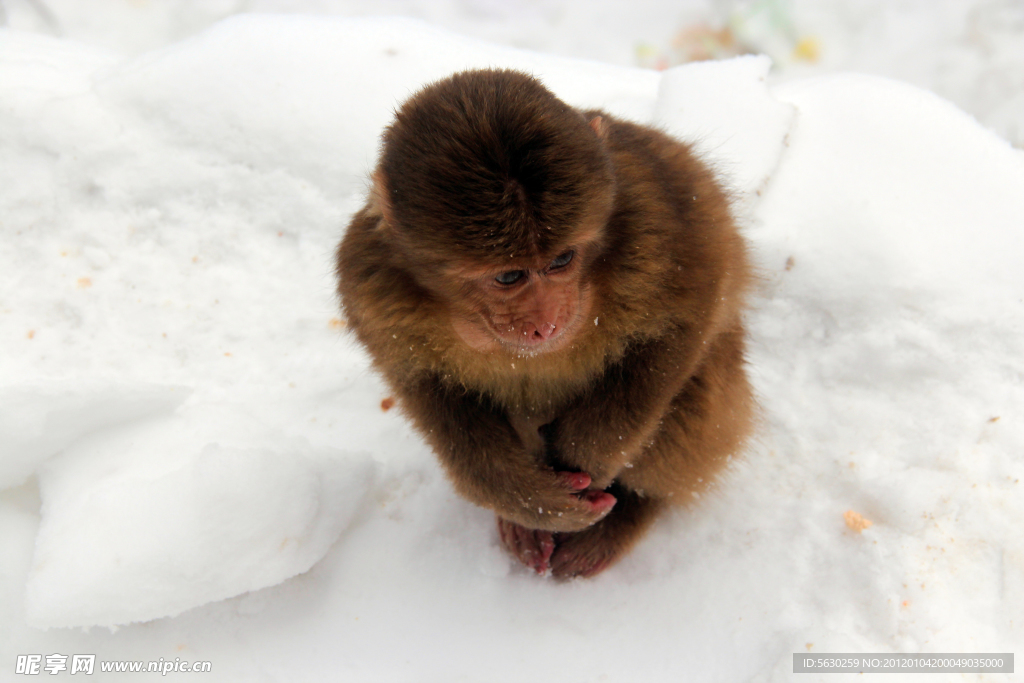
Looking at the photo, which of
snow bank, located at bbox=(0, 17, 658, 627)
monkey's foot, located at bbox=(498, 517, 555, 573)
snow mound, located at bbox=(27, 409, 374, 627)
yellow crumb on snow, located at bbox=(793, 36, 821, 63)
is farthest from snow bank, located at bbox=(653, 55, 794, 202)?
snow mound, located at bbox=(27, 409, 374, 627)

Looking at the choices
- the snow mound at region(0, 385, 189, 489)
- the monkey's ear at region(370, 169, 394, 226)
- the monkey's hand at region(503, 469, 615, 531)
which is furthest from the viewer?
the snow mound at region(0, 385, 189, 489)

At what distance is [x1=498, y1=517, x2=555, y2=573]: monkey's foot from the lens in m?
2.83

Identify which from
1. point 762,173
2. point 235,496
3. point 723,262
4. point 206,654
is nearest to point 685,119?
point 762,173

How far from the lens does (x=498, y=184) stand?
1680 millimetres

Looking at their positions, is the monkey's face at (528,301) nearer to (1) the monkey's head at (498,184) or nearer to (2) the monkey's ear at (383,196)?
(1) the monkey's head at (498,184)

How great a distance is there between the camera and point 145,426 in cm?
301

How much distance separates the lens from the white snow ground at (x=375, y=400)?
2627mm

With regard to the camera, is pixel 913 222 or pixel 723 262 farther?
pixel 913 222

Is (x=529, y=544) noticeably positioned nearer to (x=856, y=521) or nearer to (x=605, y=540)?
(x=605, y=540)

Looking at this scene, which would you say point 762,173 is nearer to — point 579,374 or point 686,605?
point 579,374

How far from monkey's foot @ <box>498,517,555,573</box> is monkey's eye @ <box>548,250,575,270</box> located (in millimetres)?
1281

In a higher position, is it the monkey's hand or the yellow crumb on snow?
the yellow crumb on snow

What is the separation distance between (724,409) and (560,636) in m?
1.06

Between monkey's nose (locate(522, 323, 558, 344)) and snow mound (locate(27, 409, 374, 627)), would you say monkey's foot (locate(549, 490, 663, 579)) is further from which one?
monkey's nose (locate(522, 323, 558, 344))
